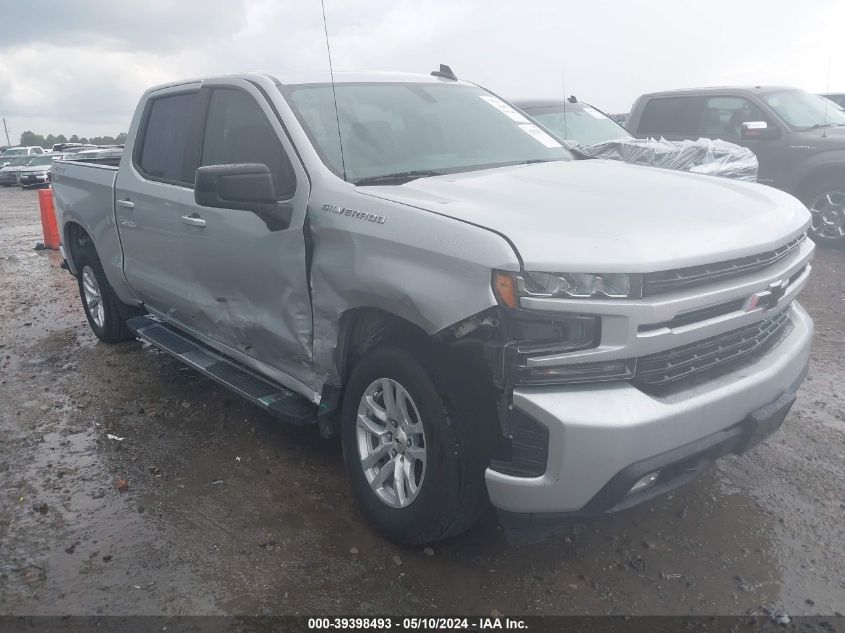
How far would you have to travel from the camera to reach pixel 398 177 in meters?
3.43

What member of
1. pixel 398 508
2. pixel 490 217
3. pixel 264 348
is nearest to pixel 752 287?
pixel 490 217

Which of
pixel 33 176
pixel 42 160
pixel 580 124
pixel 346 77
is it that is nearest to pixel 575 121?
pixel 580 124

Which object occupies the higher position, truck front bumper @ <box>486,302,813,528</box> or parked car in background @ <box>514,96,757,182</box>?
parked car in background @ <box>514,96,757,182</box>

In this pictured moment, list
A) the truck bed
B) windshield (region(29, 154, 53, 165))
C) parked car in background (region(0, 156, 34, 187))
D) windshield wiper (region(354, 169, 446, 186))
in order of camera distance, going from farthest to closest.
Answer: parked car in background (region(0, 156, 34, 187)) < windshield (region(29, 154, 53, 165)) < the truck bed < windshield wiper (region(354, 169, 446, 186))

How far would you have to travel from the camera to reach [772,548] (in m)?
3.07

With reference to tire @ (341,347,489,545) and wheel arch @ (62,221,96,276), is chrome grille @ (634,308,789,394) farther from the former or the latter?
wheel arch @ (62,221,96,276)

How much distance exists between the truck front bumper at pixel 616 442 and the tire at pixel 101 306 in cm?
433

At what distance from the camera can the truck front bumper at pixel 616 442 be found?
7.86ft

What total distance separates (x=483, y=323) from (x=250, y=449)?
2.14 m

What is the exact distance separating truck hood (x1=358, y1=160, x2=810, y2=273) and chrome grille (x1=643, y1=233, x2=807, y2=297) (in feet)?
0.12

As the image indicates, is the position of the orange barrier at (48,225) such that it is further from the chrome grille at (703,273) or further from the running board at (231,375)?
the chrome grille at (703,273)

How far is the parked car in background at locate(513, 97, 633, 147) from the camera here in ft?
28.5

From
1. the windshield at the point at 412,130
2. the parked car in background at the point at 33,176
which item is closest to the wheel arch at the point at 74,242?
the windshield at the point at 412,130

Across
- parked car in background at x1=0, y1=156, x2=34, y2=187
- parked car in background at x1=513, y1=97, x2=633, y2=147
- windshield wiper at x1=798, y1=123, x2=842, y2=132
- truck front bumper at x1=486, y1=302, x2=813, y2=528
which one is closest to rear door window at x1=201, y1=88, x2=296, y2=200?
truck front bumper at x1=486, y1=302, x2=813, y2=528
